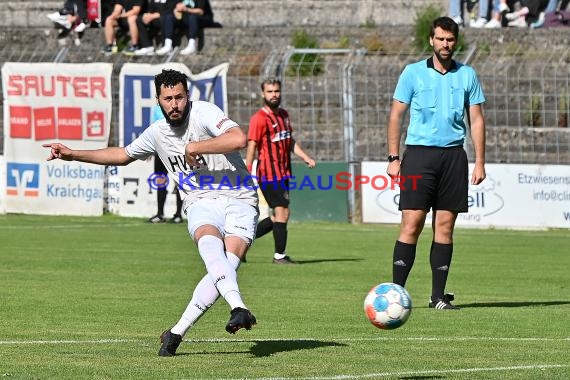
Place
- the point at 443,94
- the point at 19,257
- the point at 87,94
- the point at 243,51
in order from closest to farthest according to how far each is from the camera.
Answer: the point at 443,94
the point at 19,257
the point at 87,94
the point at 243,51

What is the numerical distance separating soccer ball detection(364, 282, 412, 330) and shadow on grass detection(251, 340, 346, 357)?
0.61 meters

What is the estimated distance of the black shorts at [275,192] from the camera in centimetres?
1705

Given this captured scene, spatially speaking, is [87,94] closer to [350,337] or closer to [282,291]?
[282,291]

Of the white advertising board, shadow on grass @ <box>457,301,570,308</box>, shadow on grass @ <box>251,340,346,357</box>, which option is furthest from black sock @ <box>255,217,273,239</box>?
shadow on grass @ <box>251,340,346,357</box>

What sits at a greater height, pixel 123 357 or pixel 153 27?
pixel 153 27

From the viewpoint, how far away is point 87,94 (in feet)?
85.1

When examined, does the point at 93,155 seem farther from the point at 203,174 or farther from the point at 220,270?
the point at 220,270

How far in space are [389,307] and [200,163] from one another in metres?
1.57

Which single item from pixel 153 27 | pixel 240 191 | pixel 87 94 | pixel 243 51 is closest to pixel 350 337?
pixel 240 191

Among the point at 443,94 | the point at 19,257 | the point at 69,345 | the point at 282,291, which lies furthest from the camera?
the point at 19,257

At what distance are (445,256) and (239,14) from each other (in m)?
20.1

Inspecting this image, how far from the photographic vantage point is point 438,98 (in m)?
A: 11.4

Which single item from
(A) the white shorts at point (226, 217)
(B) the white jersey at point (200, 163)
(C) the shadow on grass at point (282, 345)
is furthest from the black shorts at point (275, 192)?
(A) the white shorts at point (226, 217)

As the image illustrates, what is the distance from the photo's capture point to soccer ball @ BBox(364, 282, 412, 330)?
8.49 metres
